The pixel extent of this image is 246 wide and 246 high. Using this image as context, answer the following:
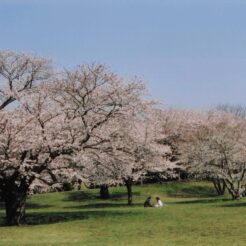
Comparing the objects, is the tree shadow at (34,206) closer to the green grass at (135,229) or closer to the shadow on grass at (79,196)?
the shadow on grass at (79,196)

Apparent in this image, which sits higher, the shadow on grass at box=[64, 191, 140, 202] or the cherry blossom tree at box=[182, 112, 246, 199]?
the cherry blossom tree at box=[182, 112, 246, 199]

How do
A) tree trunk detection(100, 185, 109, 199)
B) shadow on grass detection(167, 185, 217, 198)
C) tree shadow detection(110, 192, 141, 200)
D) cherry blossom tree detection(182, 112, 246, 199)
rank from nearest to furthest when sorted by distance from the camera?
cherry blossom tree detection(182, 112, 246, 199) → tree trunk detection(100, 185, 109, 199) → tree shadow detection(110, 192, 141, 200) → shadow on grass detection(167, 185, 217, 198)

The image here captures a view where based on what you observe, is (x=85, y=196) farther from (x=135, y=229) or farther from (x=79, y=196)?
(x=135, y=229)

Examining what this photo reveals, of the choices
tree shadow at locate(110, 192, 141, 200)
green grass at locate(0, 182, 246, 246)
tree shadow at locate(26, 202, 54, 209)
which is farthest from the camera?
→ tree shadow at locate(110, 192, 141, 200)

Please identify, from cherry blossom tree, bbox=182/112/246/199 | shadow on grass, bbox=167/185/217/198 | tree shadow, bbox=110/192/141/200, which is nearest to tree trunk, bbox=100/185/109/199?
tree shadow, bbox=110/192/141/200

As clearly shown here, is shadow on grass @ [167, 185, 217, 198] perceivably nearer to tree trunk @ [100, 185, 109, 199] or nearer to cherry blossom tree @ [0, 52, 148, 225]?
tree trunk @ [100, 185, 109, 199]

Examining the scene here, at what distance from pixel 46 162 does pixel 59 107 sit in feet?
10.9

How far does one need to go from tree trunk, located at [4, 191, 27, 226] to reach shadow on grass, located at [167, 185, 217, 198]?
32296 mm

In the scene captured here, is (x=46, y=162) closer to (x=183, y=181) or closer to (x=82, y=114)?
(x=82, y=114)

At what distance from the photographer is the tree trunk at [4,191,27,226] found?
31031 millimetres

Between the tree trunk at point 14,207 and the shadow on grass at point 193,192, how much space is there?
106 ft

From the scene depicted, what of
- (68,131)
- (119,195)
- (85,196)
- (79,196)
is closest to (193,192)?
(119,195)

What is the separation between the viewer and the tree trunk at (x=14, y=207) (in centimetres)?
3103

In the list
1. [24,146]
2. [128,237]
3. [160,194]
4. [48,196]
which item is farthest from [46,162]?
[160,194]
